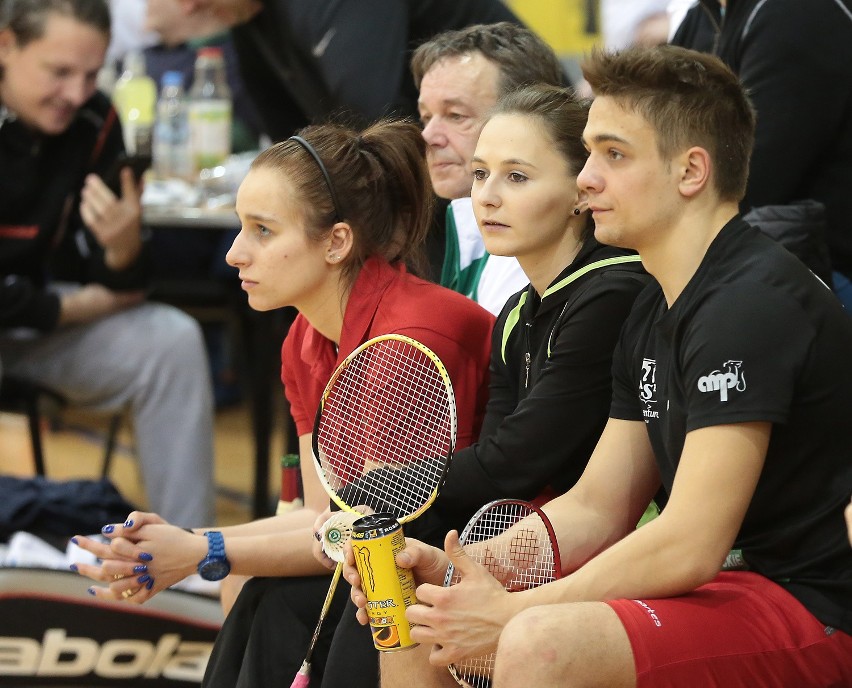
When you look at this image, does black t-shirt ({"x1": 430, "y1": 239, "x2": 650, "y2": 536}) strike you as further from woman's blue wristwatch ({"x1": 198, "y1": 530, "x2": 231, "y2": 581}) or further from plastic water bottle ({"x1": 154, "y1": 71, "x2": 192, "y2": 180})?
plastic water bottle ({"x1": 154, "y1": 71, "x2": 192, "y2": 180})

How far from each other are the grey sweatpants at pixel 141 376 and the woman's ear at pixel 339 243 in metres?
1.78

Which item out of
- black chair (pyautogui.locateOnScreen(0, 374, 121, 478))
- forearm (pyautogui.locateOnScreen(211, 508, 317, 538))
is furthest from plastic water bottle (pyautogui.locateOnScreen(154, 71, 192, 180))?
forearm (pyautogui.locateOnScreen(211, 508, 317, 538))

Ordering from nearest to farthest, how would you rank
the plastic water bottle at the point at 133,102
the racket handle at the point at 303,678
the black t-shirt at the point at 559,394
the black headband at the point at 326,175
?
the racket handle at the point at 303,678 < the black t-shirt at the point at 559,394 < the black headband at the point at 326,175 < the plastic water bottle at the point at 133,102

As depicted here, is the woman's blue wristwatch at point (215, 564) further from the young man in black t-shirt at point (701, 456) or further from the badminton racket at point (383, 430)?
the young man in black t-shirt at point (701, 456)

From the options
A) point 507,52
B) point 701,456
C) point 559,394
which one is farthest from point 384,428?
point 507,52

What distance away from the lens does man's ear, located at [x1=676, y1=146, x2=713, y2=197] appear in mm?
2018

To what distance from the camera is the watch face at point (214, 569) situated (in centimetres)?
258

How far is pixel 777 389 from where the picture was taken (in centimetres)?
187

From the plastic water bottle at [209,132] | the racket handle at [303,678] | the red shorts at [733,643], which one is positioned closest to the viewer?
the red shorts at [733,643]

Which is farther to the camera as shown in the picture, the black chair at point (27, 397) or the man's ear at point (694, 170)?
the black chair at point (27, 397)

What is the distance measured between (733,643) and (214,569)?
1.08 metres

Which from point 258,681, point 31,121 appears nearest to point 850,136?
point 258,681

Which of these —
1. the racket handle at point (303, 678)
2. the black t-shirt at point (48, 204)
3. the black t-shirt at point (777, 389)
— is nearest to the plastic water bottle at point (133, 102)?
the black t-shirt at point (48, 204)

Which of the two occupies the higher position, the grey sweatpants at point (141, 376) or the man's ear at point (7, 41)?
the man's ear at point (7, 41)
